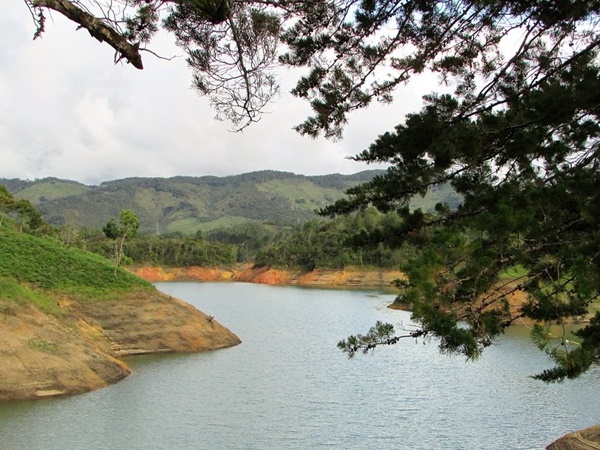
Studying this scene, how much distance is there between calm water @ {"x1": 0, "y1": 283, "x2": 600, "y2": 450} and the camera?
15125 millimetres

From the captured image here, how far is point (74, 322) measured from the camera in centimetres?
2384

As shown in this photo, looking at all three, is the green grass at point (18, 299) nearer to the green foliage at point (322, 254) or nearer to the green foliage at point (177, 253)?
the green foliage at point (322, 254)

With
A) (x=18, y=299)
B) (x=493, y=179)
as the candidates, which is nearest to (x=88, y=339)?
(x=18, y=299)

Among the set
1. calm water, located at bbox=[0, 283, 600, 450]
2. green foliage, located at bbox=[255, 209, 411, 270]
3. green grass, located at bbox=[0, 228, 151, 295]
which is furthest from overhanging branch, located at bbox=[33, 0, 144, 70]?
green foliage, located at bbox=[255, 209, 411, 270]

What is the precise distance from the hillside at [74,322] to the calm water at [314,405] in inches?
35.0

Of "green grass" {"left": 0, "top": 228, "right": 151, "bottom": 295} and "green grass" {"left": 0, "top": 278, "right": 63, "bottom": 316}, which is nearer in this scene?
"green grass" {"left": 0, "top": 278, "right": 63, "bottom": 316}

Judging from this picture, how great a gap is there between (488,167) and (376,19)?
215cm

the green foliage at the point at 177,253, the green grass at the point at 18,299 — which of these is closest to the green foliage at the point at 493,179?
the green grass at the point at 18,299

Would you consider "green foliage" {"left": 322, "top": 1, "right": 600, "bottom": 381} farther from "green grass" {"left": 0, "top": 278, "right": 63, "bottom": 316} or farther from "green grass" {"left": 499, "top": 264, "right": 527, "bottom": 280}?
"green grass" {"left": 0, "top": 278, "right": 63, "bottom": 316}

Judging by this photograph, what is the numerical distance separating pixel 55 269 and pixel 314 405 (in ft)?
47.6

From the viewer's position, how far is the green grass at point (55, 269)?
85.0ft

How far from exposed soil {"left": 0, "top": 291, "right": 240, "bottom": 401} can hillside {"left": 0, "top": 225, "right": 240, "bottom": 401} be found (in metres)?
0.03

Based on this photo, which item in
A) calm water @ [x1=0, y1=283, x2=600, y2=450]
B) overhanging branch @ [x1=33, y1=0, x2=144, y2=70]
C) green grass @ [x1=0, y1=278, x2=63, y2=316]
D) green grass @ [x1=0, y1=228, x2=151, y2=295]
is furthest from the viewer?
green grass @ [x1=0, y1=228, x2=151, y2=295]

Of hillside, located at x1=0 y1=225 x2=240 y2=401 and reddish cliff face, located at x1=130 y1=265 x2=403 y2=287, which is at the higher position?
reddish cliff face, located at x1=130 y1=265 x2=403 y2=287
